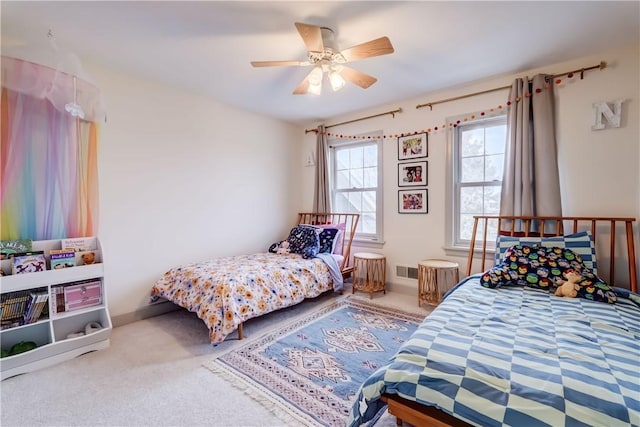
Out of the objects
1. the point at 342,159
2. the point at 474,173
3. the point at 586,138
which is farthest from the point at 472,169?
the point at 342,159

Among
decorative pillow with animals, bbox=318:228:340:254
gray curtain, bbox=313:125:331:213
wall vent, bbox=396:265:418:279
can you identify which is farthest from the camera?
gray curtain, bbox=313:125:331:213

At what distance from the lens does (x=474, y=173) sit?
320cm

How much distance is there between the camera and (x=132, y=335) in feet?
8.20

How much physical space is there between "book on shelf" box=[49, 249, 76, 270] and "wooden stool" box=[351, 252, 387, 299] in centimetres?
281

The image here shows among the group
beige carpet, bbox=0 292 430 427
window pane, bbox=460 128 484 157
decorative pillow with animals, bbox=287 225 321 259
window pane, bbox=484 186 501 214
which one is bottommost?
beige carpet, bbox=0 292 430 427

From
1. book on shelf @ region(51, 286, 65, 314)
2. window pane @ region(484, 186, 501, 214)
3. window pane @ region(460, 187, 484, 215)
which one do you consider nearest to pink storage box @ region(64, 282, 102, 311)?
book on shelf @ region(51, 286, 65, 314)

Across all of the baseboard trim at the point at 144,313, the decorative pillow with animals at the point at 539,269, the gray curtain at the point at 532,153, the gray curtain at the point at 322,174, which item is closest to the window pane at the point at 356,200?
the gray curtain at the point at 322,174

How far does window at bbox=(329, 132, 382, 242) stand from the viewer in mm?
3863

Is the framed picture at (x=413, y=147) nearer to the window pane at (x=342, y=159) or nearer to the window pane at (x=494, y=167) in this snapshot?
the window pane at (x=494, y=167)

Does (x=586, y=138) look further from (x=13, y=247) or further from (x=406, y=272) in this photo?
(x=13, y=247)

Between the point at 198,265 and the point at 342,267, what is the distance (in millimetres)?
1792

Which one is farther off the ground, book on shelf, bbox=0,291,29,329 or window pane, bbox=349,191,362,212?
window pane, bbox=349,191,362,212

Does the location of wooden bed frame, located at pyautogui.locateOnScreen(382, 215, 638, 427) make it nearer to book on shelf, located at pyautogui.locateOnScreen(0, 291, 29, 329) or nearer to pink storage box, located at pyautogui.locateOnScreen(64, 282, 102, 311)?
pink storage box, located at pyautogui.locateOnScreen(64, 282, 102, 311)

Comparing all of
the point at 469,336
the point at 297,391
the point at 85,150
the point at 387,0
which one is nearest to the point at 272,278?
the point at 297,391
